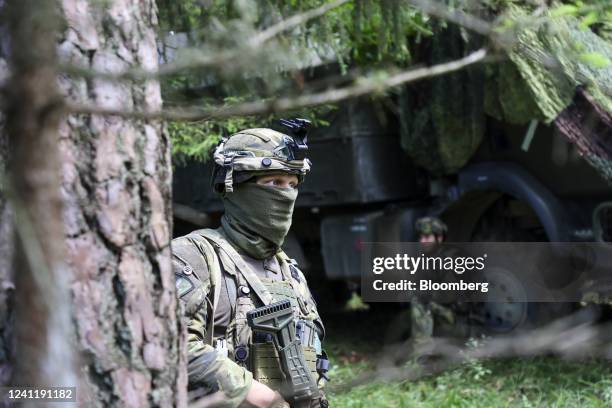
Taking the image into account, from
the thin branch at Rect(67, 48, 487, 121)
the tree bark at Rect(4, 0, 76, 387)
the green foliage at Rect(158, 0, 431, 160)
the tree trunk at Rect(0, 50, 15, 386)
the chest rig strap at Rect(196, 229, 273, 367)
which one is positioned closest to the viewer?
the tree bark at Rect(4, 0, 76, 387)

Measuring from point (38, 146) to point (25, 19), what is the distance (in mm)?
187

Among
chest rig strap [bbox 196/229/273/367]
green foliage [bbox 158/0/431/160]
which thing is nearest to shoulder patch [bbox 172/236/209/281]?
chest rig strap [bbox 196/229/273/367]

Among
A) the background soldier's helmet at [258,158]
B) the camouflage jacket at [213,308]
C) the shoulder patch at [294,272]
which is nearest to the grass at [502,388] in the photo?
the shoulder patch at [294,272]

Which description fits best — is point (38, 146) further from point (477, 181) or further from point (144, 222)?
point (477, 181)

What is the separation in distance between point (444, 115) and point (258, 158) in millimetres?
4020

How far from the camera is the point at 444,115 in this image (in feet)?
24.2

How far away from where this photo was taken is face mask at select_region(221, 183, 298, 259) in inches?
141

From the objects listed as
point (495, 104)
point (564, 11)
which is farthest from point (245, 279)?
point (495, 104)

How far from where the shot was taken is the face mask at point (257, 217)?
141 inches

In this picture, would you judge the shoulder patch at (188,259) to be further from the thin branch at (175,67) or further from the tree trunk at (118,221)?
the thin branch at (175,67)

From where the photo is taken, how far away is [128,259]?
1944 millimetres

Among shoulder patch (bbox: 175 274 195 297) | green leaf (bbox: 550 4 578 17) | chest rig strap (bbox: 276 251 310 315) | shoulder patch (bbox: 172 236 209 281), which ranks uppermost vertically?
green leaf (bbox: 550 4 578 17)

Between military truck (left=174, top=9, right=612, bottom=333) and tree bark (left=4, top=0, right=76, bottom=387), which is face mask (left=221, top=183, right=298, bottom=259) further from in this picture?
military truck (left=174, top=9, right=612, bottom=333)

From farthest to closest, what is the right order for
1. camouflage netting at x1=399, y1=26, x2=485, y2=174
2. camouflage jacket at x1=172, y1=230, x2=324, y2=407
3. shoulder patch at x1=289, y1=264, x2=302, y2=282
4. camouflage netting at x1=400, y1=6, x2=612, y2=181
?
camouflage netting at x1=399, y1=26, x2=485, y2=174, camouflage netting at x1=400, y1=6, x2=612, y2=181, shoulder patch at x1=289, y1=264, x2=302, y2=282, camouflage jacket at x1=172, y1=230, x2=324, y2=407
